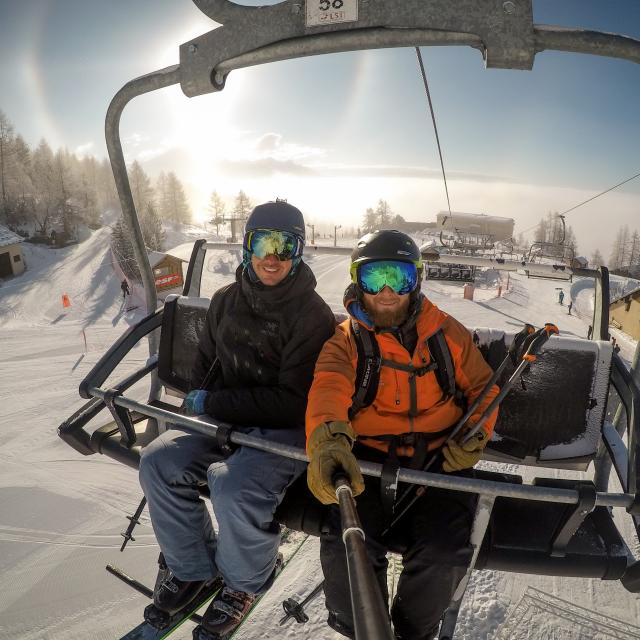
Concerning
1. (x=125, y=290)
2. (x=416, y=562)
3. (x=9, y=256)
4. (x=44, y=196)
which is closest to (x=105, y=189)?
(x=44, y=196)

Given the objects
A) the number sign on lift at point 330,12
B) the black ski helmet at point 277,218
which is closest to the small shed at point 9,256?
the black ski helmet at point 277,218

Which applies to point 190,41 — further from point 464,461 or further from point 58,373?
point 58,373

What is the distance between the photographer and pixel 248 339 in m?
2.55

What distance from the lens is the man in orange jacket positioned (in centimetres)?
185

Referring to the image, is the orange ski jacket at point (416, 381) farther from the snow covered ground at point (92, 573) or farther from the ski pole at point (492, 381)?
the snow covered ground at point (92, 573)

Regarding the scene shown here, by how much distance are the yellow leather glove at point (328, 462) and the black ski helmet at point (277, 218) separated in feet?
4.26

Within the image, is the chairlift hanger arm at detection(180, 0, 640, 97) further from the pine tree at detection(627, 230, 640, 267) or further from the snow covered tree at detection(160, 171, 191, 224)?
the pine tree at detection(627, 230, 640, 267)

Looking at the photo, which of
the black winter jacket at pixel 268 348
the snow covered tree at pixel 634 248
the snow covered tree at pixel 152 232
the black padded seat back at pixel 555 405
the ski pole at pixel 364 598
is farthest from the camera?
the snow covered tree at pixel 634 248

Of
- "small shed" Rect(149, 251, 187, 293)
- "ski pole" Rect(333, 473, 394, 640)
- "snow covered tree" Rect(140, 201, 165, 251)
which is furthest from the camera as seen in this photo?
"snow covered tree" Rect(140, 201, 165, 251)

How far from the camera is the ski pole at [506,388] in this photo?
1.70 meters

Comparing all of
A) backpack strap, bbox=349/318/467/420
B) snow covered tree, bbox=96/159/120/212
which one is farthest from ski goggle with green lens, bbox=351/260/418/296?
snow covered tree, bbox=96/159/120/212

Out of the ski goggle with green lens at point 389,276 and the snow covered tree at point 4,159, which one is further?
the snow covered tree at point 4,159

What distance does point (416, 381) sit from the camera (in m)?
2.23

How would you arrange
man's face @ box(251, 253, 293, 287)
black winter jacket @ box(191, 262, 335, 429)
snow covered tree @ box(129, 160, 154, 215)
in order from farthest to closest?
snow covered tree @ box(129, 160, 154, 215) < man's face @ box(251, 253, 293, 287) < black winter jacket @ box(191, 262, 335, 429)
